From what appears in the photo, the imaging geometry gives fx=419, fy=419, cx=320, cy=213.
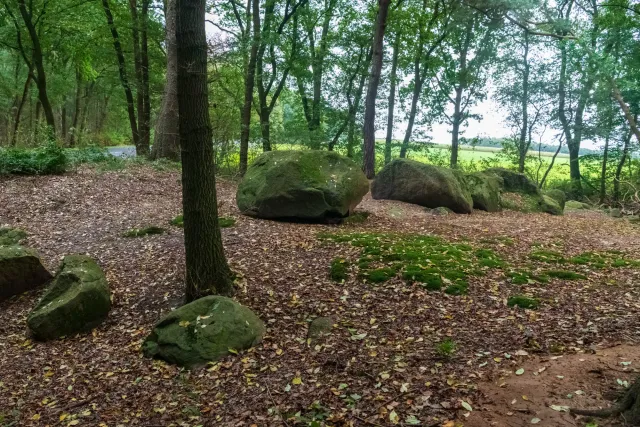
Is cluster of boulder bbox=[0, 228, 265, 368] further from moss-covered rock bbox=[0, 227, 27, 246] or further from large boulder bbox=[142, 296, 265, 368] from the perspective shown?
moss-covered rock bbox=[0, 227, 27, 246]

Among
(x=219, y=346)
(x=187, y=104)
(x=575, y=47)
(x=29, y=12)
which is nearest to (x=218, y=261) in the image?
(x=219, y=346)

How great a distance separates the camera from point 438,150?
22953mm

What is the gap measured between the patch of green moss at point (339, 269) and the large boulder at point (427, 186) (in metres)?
5.74

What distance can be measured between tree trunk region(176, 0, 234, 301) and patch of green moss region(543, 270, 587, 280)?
4.23m

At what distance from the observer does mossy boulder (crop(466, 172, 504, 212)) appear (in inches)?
482

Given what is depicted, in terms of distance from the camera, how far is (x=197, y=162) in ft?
15.4

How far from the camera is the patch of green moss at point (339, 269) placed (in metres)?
5.59

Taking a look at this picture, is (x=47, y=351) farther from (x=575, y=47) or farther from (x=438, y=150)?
(x=438, y=150)

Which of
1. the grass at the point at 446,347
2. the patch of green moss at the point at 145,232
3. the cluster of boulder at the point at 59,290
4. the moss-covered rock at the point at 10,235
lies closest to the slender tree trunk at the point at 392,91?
the patch of green moss at the point at 145,232

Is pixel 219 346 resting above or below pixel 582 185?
below

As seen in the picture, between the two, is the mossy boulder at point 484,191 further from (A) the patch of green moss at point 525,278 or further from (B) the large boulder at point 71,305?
(B) the large boulder at point 71,305

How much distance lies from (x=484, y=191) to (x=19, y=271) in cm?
1127

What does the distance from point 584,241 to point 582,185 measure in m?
15.8

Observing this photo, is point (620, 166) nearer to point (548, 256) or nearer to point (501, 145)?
point (501, 145)
